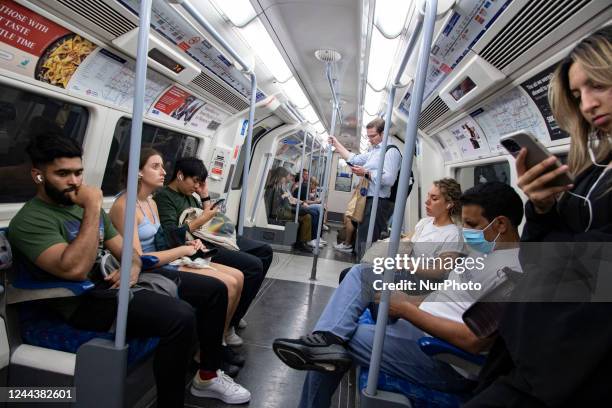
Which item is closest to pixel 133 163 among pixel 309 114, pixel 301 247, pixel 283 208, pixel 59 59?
pixel 59 59

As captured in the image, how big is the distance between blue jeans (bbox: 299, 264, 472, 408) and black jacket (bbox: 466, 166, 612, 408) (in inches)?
22.3

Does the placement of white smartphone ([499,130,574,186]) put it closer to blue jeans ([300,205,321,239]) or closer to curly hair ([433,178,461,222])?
curly hair ([433,178,461,222])

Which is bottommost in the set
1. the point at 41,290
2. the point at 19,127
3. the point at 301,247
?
the point at 301,247

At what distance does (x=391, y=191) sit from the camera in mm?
4168

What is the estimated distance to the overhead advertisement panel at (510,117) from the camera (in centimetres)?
268

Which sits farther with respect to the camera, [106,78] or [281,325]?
[281,325]

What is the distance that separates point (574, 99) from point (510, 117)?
7.04 ft

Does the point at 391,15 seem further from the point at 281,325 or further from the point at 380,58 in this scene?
the point at 281,325

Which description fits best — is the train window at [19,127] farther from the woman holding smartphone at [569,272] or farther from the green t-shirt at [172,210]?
the woman holding smartphone at [569,272]

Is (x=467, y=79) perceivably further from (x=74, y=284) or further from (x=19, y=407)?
(x=19, y=407)

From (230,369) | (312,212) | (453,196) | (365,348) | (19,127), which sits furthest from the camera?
(312,212)

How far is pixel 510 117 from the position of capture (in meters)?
3.01

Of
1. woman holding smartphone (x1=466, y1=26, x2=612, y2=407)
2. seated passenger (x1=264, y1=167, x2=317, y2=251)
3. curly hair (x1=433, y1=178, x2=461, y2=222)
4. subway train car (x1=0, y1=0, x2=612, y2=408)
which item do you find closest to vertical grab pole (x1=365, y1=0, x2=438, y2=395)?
subway train car (x1=0, y1=0, x2=612, y2=408)

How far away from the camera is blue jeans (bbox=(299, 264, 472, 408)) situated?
160cm
